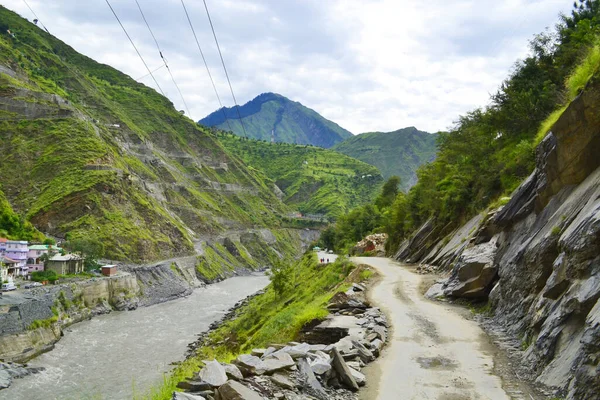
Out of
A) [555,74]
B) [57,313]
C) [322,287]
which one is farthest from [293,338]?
[57,313]

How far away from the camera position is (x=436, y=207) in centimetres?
4219

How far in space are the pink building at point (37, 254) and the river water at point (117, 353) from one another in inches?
501

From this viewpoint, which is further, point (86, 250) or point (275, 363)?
point (86, 250)

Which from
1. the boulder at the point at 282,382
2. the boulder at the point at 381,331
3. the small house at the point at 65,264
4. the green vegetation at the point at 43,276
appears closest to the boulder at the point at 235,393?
the boulder at the point at 282,382

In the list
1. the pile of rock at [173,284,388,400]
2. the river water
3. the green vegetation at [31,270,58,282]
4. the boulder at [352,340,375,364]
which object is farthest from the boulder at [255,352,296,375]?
the green vegetation at [31,270,58,282]

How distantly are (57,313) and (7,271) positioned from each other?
12.5 meters

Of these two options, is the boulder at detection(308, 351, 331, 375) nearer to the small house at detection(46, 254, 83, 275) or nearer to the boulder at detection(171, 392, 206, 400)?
the boulder at detection(171, 392, 206, 400)

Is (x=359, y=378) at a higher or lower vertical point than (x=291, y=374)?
lower

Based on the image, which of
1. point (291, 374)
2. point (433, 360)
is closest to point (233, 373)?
point (291, 374)

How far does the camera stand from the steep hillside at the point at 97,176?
86.1m

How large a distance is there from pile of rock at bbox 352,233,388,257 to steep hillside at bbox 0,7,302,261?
45909mm

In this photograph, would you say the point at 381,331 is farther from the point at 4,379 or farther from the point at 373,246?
the point at 373,246

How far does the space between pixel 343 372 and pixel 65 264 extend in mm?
65040

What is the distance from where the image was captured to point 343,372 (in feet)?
31.8
